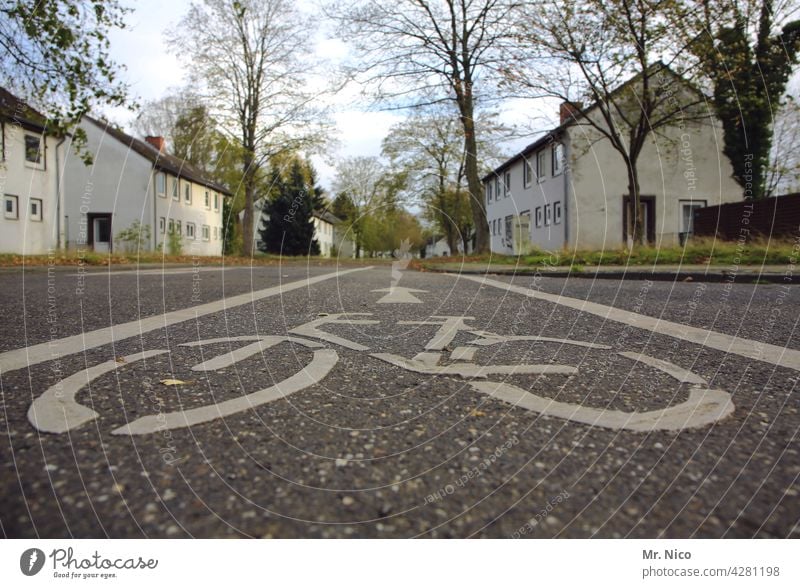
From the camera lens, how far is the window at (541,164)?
29.3 metres

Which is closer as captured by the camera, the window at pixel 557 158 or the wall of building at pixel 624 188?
the wall of building at pixel 624 188

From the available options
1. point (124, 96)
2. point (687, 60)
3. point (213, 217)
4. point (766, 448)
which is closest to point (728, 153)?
point (687, 60)

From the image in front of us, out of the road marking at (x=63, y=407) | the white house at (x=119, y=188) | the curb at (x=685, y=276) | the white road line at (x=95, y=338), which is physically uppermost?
the white house at (x=119, y=188)

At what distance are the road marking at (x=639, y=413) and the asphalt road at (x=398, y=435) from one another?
1 cm

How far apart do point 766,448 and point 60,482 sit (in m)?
1.68

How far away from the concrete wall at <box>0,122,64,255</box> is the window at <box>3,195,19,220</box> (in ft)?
0.13

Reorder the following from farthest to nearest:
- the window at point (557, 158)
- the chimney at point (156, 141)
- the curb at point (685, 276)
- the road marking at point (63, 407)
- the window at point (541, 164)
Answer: the chimney at point (156, 141)
the window at point (541, 164)
the window at point (557, 158)
the curb at point (685, 276)
the road marking at point (63, 407)

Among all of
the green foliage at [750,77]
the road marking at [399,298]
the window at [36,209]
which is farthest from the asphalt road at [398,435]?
the window at [36,209]

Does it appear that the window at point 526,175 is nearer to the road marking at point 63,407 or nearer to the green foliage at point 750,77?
the green foliage at point 750,77

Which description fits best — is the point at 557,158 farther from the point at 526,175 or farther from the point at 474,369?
the point at 474,369

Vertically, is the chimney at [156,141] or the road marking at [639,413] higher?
the chimney at [156,141]

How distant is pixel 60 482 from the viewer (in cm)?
115

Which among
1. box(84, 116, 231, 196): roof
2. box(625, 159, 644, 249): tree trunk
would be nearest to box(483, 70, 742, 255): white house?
box(625, 159, 644, 249): tree trunk

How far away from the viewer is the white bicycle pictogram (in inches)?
63.1
